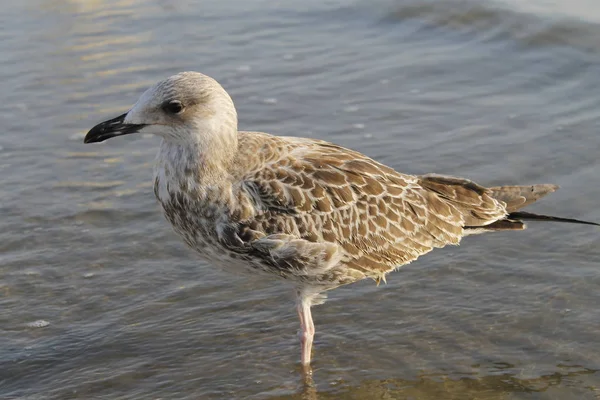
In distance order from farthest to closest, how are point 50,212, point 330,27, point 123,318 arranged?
point 330,27
point 50,212
point 123,318

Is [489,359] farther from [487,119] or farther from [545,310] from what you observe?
[487,119]

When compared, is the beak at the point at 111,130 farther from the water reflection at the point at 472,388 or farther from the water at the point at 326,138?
the water reflection at the point at 472,388

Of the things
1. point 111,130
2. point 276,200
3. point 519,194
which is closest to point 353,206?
point 276,200

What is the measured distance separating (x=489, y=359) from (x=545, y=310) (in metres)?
0.70

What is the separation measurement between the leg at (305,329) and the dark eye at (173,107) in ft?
4.83

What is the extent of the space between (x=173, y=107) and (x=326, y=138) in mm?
3729

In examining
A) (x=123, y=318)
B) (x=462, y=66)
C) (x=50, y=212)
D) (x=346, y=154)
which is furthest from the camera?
(x=462, y=66)

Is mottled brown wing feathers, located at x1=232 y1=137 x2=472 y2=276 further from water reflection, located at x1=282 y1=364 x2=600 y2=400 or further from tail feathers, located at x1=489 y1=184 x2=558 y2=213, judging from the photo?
water reflection, located at x1=282 y1=364 x2=600 y2=400

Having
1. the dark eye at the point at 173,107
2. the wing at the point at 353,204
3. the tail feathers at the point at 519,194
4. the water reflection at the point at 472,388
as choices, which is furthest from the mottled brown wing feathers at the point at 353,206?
the water reflection at the point at 472,388

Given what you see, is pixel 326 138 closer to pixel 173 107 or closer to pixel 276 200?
pixel 276 200

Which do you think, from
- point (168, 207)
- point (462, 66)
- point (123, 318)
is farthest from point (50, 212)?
point (462, 66)

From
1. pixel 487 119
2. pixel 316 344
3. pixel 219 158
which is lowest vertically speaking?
pixel 316 344

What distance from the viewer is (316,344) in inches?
263

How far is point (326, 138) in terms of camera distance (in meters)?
9.54
